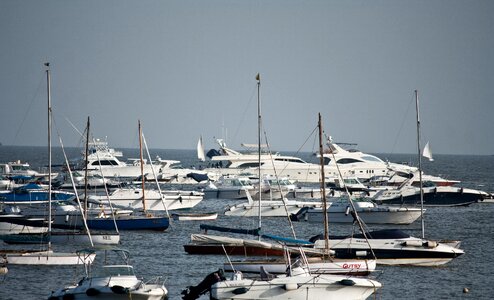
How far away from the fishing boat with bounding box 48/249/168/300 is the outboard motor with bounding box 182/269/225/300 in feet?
6.91

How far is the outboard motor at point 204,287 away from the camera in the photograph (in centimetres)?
3765

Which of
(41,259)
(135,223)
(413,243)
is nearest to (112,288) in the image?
(41,259)

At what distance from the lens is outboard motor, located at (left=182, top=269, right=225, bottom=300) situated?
37650 millimetres

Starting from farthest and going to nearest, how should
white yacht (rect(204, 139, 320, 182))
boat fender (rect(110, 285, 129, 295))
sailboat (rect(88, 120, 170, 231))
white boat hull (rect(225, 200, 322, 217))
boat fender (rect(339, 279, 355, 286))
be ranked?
white yacht (rect(204, 139, 320, 182)) < white boat hull (rect(225, 200, 322, 217)) < sailboat (rect(88, 120, 170, 231)) < boat fender (rect(339, 279, 355, 286)) < boat fender (rect(110, 285, 129, 295))

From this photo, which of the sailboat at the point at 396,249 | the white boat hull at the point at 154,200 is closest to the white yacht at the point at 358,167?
the white boat hull at the point at 154,200

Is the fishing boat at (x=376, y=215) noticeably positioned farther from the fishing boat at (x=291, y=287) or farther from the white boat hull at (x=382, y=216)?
the fishing boat at (x=291, y=287)

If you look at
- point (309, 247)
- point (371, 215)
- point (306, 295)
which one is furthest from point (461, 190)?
point (306, 295)

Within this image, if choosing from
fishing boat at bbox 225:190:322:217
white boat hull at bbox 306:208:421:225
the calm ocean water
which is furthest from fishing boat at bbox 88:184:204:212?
white boat hull at bbox 306:208:421:225

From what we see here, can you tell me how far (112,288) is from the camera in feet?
115

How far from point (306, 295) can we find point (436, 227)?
37.0 meters

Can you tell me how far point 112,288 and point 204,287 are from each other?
4.54 meters

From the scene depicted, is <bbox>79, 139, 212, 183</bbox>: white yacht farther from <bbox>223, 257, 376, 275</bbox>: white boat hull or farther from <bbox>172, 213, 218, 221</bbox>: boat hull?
<bbox>223, 257, 376, 275</bbox>: white boat hull

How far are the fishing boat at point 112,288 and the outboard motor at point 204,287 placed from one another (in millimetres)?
2105

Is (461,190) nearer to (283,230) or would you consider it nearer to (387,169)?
(283,230)
